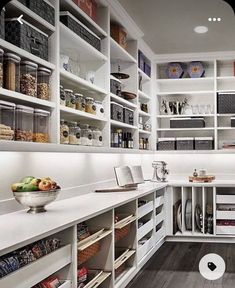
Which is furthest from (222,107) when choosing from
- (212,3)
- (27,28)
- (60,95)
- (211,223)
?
(27,28)

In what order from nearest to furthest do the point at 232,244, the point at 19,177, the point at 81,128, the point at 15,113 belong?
the point at 15,113
the point at 19,177
the point at 81,128
the point at 232,244

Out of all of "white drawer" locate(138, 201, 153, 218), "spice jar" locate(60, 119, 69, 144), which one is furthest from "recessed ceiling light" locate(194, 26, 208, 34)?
"spice jar" locate(60, 119, 69, 144)

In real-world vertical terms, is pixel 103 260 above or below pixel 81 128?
below

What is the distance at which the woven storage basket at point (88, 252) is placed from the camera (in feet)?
9.17

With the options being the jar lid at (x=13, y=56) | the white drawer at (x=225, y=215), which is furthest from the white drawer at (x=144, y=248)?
the jar lid at (x=13, y=56)

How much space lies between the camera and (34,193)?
2.75 metres

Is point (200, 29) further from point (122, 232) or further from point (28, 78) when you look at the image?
point (28, 78)

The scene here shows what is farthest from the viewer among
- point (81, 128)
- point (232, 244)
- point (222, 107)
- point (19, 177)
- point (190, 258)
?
point (222, 107)

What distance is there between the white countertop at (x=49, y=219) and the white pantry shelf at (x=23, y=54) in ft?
3.21

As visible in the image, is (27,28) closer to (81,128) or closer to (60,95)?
(60,95)

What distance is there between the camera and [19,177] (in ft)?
10.3

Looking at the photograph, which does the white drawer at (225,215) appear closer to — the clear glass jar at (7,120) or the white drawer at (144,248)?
the white drawer at (144,248)

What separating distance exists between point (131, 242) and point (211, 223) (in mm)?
1927

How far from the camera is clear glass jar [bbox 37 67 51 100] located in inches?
116
